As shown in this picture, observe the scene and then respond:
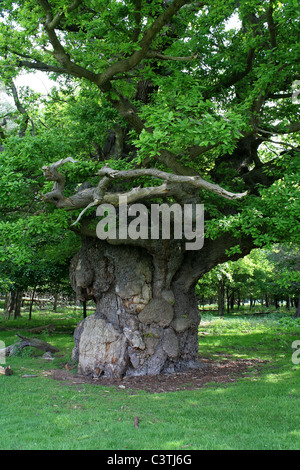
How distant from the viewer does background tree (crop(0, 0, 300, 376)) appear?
8.02 m

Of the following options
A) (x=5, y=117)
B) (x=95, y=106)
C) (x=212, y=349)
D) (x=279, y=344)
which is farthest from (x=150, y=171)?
(x=279, y=344)

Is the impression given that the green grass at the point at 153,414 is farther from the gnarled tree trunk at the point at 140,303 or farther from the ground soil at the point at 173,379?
the gnarled tree trunk at the point at 140,303

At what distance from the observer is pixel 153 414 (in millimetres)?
6859

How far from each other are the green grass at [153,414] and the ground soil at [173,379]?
1.09 feet

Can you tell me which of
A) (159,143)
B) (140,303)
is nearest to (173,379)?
(140,303)

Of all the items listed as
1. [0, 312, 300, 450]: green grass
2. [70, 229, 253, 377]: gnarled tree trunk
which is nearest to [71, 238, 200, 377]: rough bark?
[70, 229, 253, 377]: gnarled tree trunk

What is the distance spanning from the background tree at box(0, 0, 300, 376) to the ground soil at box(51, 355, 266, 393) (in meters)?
0.41

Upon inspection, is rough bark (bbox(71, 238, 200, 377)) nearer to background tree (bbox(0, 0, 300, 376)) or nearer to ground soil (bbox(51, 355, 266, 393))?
background tree (bbox(0, 0, 300, 376))

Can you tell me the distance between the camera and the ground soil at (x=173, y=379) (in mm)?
9211

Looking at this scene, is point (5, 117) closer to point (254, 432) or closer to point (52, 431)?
point (52, 431)

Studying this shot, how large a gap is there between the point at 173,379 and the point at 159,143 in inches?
242

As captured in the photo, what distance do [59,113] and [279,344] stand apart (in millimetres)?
12934

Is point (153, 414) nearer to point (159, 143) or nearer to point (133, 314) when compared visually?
point (133, 314)
